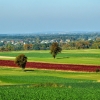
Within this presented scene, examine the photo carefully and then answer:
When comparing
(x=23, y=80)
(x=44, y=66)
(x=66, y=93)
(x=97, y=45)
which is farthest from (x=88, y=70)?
(x=97, y=45)

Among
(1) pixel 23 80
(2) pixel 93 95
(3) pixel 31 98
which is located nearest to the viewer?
(3) pixel 31 98

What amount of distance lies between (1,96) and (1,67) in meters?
52.8

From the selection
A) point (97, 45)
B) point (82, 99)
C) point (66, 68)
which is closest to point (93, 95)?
point (82, 99)

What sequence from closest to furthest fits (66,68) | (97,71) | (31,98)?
(31,98), (97,71), (66,68)

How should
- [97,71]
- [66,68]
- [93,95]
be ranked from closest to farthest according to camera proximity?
[93,95] < [97,71] < [66,68]

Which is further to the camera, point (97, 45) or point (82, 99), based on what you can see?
point (97, 45)

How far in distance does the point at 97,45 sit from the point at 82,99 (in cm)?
16407

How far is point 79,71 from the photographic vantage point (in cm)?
7156

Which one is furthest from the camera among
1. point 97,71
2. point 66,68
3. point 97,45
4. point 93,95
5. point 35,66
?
point 97,45

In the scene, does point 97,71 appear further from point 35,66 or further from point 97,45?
point 97,45

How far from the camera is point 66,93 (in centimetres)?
3191

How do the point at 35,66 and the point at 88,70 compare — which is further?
the point at 35,66

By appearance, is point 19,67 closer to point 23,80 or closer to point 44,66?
point 44,66

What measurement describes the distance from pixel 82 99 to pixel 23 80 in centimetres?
2712
